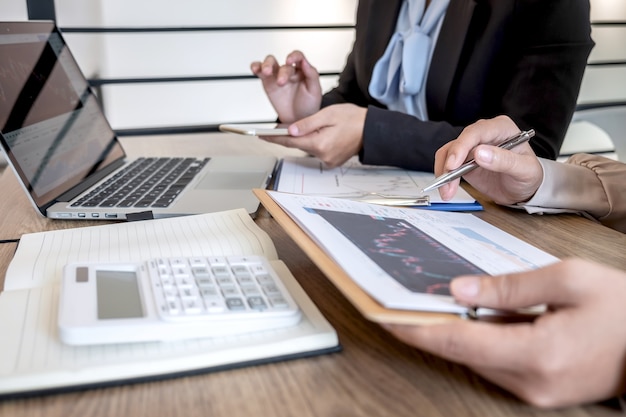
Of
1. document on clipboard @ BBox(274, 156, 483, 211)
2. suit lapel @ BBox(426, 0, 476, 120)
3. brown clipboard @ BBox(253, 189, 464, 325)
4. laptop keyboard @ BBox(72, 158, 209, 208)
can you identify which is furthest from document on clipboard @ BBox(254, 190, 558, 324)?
suit lapel @ BBox(426, 0, 476, 120)

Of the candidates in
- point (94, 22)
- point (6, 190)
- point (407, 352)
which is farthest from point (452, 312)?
point (94, 22)

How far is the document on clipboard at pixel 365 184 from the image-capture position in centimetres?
80

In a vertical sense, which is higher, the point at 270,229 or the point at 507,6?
the point at 507,6

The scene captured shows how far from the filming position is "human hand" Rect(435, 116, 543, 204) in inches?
27.5

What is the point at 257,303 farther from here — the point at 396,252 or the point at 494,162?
the point at 494,162

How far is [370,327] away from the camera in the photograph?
48 centimetres

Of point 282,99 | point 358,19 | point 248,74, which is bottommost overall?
point 248,74

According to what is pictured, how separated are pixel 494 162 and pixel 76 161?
576 mm

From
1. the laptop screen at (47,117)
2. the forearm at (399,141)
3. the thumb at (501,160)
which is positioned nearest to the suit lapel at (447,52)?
the forearm at (399,141)

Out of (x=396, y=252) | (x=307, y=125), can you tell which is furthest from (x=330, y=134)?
(x=396, y=252)

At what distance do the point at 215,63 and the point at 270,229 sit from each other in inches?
85.4

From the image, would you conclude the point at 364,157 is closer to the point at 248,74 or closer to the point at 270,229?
the point at 270,229

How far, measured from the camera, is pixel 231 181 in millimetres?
916

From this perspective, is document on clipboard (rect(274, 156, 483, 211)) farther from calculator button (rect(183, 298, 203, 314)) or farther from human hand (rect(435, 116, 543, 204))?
calculator button (rect(183, 298, 203, 314))
